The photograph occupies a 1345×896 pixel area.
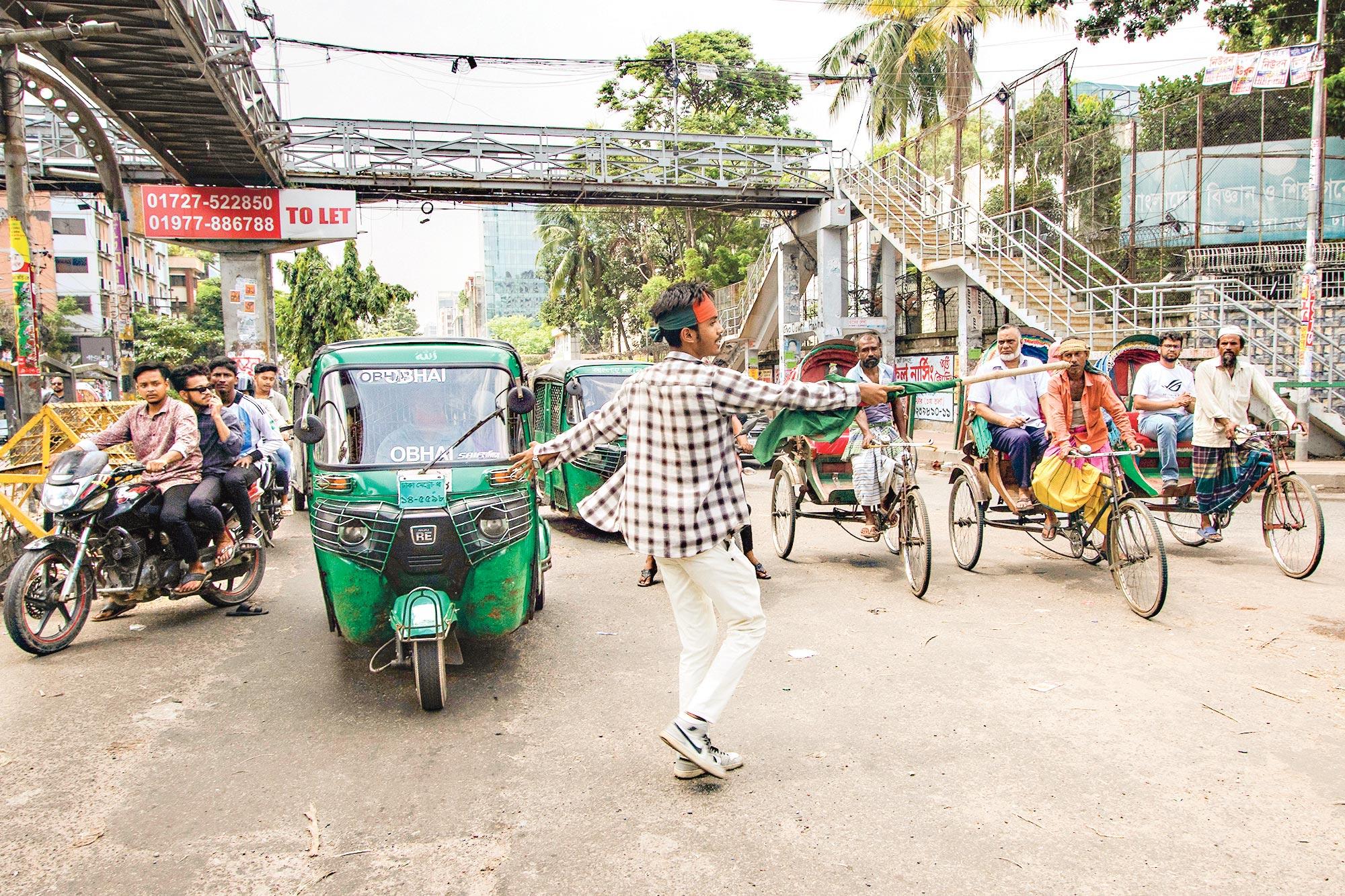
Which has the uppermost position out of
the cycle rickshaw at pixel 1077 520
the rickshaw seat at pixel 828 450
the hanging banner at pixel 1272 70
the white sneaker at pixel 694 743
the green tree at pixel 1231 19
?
the green tree at pixel 1231 19

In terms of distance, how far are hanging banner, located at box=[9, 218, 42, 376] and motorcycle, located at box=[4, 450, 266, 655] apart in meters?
3.82

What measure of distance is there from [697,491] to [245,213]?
20186 millimetres

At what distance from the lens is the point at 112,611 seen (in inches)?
268

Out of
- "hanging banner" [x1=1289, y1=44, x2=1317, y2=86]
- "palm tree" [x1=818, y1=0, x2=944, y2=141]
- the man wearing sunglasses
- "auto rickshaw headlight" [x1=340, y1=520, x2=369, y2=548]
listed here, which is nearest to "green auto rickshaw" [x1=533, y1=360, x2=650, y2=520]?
the man wearing sunglasses

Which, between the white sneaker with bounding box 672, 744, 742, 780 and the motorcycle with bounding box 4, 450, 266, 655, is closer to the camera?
the white sneaker with bounding box 672, 744, 742, 780

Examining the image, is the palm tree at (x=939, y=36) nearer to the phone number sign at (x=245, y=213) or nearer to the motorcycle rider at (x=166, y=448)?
the phone number sign at (x=245, y=213)

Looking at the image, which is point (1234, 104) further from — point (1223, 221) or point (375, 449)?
point (375, 449)

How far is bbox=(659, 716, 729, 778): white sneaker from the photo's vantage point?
3861mm

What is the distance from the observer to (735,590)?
3922 millimetres

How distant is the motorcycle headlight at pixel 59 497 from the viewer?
6.07 meters

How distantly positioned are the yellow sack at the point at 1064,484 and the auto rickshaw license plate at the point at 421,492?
14.5 feet

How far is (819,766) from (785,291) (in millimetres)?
24993

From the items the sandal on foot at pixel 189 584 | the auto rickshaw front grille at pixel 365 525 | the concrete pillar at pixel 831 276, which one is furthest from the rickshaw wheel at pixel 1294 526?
the concrete pillar at pixel 831 276

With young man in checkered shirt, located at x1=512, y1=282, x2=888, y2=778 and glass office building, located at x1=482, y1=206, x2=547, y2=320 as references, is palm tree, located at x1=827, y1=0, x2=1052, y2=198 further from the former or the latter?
glass office building, located at x1=482, y1=206, x2=547, y2=320
